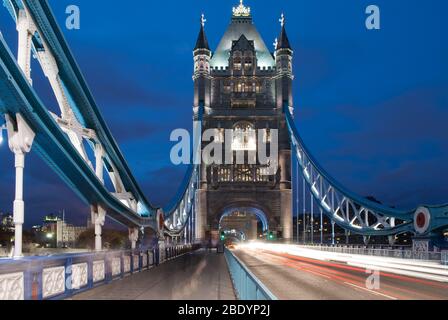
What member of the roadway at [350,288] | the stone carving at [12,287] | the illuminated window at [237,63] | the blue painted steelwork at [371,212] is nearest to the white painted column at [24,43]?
the stone carving at [12,287]

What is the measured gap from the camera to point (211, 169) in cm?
10988

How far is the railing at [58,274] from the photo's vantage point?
13688 millimetres

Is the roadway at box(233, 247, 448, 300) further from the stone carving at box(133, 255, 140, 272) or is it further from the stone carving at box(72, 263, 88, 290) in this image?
the stone carving at box(133, 255, 140, 272)

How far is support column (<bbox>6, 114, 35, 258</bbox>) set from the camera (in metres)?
16.5

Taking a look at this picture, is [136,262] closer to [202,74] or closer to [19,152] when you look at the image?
[19,152]

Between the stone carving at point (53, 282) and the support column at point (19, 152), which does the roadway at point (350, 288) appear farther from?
the support column at point (19, 152)

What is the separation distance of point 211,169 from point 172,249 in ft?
192

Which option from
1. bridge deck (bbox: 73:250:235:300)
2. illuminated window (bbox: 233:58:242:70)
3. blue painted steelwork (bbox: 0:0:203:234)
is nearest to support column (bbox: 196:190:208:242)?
illuminated window (bbox: 233:58:242:70)

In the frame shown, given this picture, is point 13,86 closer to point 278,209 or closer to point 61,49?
point 61,49

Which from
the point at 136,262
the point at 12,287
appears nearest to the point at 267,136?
the point at 136,262

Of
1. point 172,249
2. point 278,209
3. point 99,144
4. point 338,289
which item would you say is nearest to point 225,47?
point 278,209

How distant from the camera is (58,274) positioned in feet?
56.4

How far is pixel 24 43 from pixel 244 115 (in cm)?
9290
